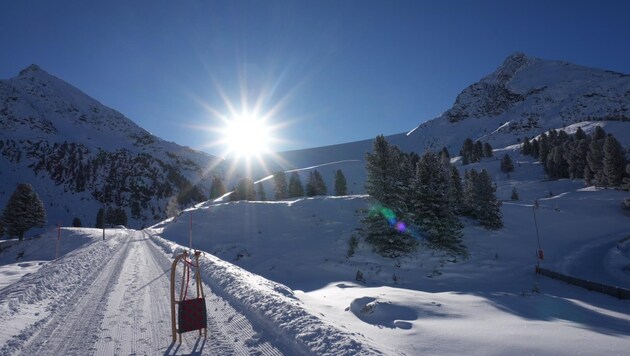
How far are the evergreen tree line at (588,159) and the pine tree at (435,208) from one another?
40073mm

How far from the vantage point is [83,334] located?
7820 millimetres

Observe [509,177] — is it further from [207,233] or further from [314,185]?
[207,233]

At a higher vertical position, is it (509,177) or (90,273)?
(509,177)

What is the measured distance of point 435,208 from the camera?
3089 cm

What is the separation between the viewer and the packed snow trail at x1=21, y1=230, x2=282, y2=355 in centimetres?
689

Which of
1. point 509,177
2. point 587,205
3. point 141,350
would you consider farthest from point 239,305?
point 509,177

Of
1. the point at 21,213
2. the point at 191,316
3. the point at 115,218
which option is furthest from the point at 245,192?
the point at 191,316

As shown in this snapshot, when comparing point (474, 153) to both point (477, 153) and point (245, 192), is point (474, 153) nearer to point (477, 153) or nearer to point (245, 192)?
point (477, 153)

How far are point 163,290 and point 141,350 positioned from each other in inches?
232

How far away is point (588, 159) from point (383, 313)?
80326 millimetres

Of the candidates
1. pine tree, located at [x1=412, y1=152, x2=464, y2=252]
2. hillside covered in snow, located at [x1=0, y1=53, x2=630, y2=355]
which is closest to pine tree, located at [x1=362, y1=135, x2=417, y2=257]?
hillside covered in snow, located at [x1=0, y1=53, x2=630, y2=355]

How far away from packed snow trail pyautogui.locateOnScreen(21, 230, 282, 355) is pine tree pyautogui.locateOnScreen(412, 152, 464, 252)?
22891 mm

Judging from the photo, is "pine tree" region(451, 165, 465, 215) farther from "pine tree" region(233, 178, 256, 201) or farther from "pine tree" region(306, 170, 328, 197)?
"pine tree" region(233, 178, 256, 201)

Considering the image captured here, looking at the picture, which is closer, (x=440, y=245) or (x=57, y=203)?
(x=440, y=245)
